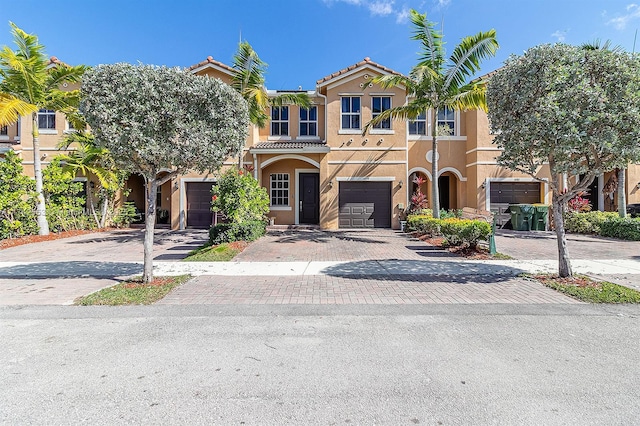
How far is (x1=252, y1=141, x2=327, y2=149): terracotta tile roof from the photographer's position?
51.6 ft

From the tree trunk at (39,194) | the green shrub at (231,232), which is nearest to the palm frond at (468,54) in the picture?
the green shrub at (231,232)

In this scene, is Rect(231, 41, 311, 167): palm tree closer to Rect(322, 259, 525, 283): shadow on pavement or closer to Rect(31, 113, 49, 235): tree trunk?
Rect(322, 259, 525, 283): shadow on pavement

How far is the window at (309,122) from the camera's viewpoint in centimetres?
1766

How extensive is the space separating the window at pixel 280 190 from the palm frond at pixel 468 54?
9349 mm

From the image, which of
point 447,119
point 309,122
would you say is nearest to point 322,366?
point 309,122

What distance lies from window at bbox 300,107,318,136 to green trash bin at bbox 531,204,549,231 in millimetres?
11747

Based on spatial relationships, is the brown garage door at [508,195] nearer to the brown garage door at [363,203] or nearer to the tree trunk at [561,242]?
the brown garage door at [363,203]

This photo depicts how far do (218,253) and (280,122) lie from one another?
403 inches

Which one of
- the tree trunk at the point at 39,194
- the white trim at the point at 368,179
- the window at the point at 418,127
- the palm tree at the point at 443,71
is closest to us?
the palm tree at the point at 443,71

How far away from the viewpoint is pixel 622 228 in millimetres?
12641

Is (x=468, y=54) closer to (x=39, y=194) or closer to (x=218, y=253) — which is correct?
(x=218, y=253)

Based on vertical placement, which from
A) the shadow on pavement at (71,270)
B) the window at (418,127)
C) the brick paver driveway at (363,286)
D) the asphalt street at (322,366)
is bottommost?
the asphalt street at (322,366)

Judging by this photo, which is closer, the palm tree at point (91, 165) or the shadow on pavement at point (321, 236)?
the shadow on pavement at point (321, 236)

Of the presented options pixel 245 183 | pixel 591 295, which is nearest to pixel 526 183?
pixel 591 295
